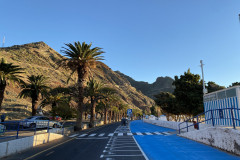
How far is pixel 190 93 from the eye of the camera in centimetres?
2875

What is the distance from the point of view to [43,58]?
123 meters

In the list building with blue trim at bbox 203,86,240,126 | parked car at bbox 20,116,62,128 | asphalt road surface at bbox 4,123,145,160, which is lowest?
asphalt road surface at bbox 4,123,145,160

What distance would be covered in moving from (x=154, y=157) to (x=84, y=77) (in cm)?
1786

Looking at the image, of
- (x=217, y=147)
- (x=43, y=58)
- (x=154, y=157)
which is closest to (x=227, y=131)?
(x=217, y=147)

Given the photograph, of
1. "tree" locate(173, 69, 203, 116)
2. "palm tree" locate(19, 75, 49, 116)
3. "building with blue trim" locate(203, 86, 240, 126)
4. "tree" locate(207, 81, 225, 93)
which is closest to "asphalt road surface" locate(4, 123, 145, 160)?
"building with blue trim" locate(203, 86, 240, 126)

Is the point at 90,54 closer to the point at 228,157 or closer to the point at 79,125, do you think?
the point at 79,125

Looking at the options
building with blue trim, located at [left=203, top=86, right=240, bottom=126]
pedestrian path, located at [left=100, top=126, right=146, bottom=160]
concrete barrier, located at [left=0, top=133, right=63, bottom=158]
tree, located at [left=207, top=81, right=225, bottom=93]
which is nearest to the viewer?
pedestrian path, located at [left=100, top=126, right=146, bottom=160]

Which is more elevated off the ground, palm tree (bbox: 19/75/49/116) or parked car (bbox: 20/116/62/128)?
palm tree (bbox: 19/75/49/116)

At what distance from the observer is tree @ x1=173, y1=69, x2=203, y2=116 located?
93.1ft

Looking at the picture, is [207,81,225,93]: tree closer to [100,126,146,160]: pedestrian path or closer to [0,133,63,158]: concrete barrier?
[100,126,146,160]: pedestrian path

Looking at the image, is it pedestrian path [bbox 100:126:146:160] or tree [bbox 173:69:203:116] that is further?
tree [bbox 173:69:203:116]

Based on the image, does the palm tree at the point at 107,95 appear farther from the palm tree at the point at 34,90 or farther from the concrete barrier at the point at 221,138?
the concrete barrier at the point at 221,138

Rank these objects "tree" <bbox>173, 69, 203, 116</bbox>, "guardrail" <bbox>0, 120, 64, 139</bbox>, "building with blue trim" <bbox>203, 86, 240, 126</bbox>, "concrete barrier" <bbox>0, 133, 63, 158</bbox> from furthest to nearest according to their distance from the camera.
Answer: "tree" <bbox>173, 69, 203, 116</bbox> < "building with blue trim" <bbox>203, 86, 240, 126</bbox> < "guardrail" <bbox>0, 120, 64, 139</bbox> < "concrete barrier" <bbox>0, 133, 63, 158</bbox>

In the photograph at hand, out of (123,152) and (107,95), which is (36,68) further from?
(123,152)
